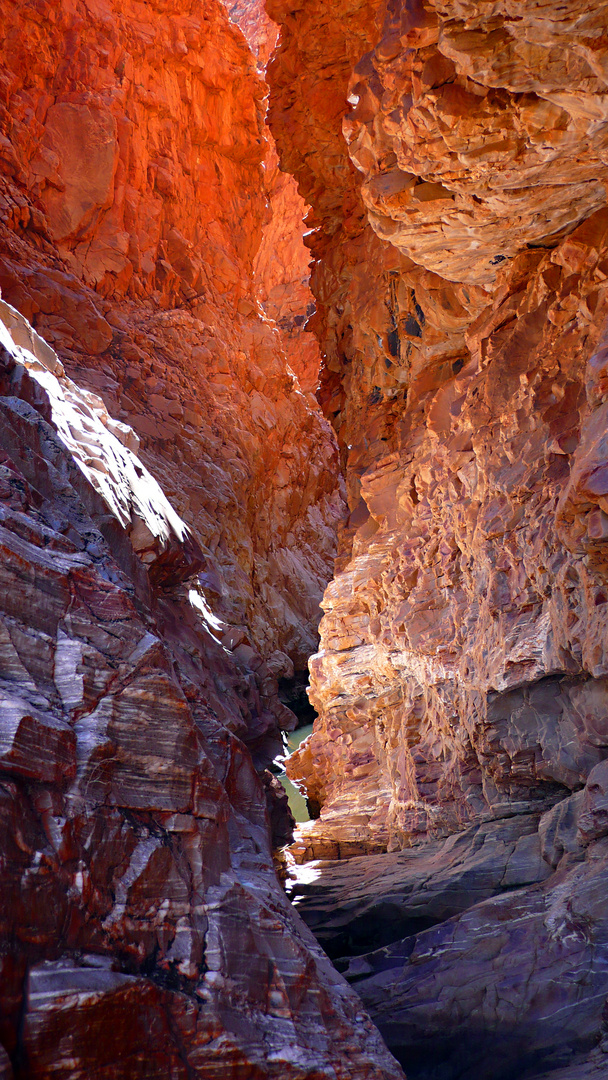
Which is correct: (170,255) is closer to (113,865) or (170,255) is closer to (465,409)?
(465,409)

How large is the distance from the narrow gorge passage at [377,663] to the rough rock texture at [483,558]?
1.6 inches

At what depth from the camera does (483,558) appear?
10094mm

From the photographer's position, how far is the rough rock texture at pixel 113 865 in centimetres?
457

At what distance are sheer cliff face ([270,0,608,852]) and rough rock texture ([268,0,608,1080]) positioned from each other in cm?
3

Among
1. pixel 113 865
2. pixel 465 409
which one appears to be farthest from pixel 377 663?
pixel 113 865

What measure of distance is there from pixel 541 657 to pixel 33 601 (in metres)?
5.55

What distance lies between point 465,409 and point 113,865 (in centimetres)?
767

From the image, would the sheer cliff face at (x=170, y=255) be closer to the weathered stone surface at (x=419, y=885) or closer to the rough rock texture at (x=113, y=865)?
the weathered stone surface at (x=419, y=885)

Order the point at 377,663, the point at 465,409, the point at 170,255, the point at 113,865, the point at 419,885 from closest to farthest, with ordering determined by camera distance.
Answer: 1. the point at 113,865
2. the point at 419,885
3. the point at 465,409
4. the point at 377,663
5. the point at 170,255

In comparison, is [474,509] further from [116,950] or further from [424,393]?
[116,950]

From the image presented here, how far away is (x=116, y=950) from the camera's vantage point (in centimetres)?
495

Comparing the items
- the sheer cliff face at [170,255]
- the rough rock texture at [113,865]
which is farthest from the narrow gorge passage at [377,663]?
the sheer cliff face at [170,255]

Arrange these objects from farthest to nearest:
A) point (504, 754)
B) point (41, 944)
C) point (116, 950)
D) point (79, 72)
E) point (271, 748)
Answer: point (79, 72) < point (271, 748) < point (504, 754) < point (116, 950) < point (41, 944)

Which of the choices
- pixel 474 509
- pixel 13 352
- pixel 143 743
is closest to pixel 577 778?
pixel 474 509
